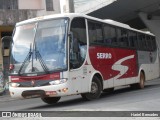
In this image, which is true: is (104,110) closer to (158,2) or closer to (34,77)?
(34,77)

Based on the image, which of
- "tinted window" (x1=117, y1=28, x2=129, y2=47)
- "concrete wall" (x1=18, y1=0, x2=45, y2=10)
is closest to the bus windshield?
"tinted window" (x1=117, y1=28, x2=129, y2=47)

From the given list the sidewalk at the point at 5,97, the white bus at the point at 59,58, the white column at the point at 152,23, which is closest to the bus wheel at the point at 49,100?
the white bus at the point at 59,58

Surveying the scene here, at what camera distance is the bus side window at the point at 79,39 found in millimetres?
14842

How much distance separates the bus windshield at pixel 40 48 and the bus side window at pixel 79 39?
1.39 ft

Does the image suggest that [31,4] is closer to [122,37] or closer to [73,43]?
[122,37]

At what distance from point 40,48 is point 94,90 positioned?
2.75 m

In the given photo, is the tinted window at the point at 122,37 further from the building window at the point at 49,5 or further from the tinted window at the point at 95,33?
the building window at the point at 49,5

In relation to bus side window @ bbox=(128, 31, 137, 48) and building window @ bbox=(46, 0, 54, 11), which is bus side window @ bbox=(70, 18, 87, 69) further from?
building window @ bbox=(46, 0, 54, 11)

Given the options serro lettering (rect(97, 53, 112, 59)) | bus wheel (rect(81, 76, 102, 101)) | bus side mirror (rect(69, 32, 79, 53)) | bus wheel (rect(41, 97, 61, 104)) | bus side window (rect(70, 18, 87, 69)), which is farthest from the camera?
serro lettering (rect(97, 53, 112, 59))

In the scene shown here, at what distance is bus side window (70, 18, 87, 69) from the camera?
14842 millimetres

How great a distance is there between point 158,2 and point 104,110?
1059 inches

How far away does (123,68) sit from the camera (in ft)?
63.5

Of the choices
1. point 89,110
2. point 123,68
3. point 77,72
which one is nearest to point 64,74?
point 77,72

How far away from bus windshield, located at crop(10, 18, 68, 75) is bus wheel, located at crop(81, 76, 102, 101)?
6.71 feet
